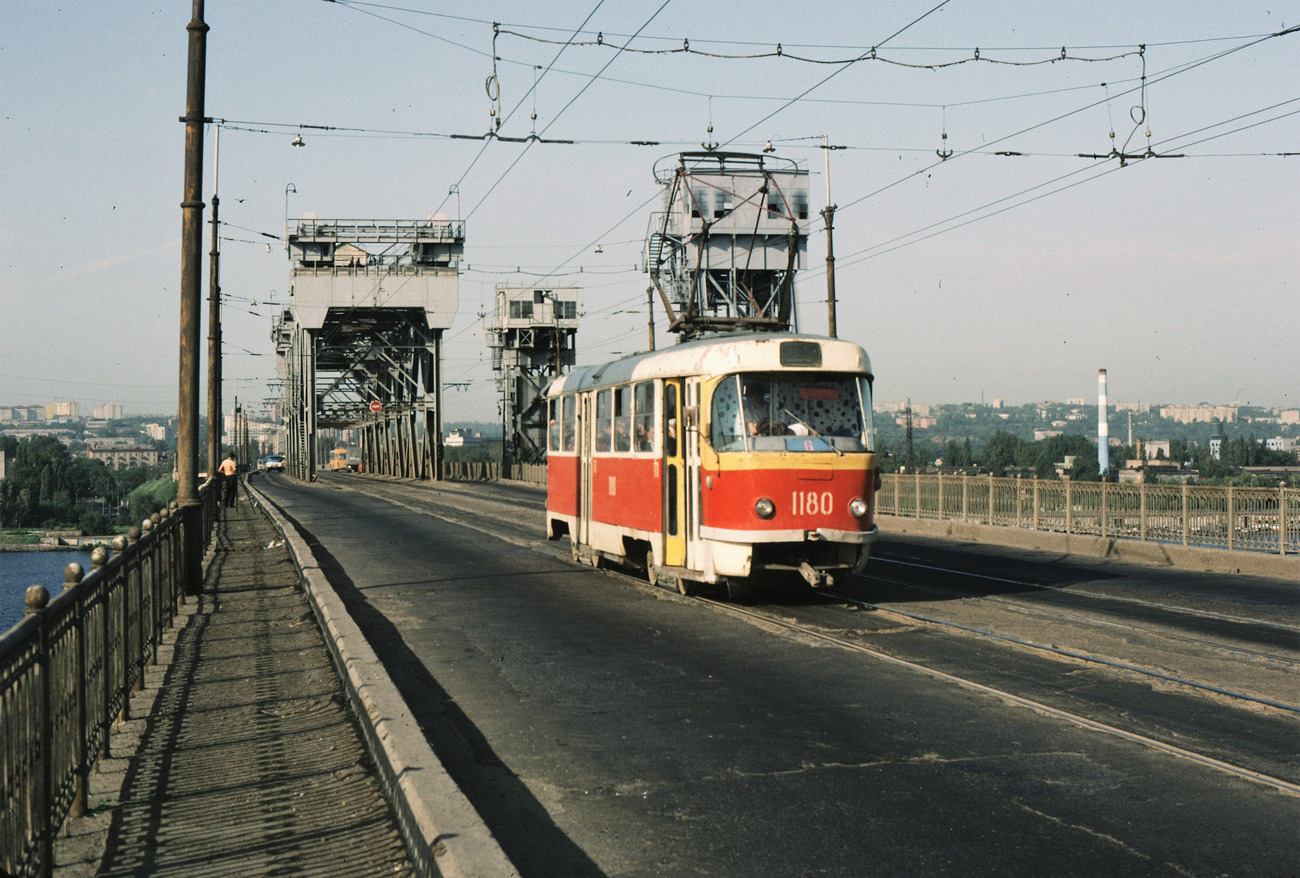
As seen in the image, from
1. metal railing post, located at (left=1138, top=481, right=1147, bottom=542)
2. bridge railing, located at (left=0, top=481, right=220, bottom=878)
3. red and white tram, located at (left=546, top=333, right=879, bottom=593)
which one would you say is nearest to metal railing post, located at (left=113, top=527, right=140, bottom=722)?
bridge railing, located at (left=0, top=481, right=220, bottom=878)

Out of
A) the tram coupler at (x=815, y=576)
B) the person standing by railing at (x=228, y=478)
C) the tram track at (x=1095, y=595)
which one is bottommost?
the tram track at (x=1095, y=595)

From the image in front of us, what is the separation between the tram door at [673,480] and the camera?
14695 millimetres

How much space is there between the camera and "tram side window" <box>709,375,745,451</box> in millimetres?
13891

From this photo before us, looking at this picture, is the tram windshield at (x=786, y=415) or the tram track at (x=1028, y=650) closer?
the tram track at (x=1028, y=650)

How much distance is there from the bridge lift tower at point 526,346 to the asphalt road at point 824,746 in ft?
266

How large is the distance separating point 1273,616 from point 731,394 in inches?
271

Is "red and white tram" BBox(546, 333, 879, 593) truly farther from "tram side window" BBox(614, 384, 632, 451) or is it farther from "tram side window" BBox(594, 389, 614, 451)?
"tram side window" BBox(594, 389, 614, 451)

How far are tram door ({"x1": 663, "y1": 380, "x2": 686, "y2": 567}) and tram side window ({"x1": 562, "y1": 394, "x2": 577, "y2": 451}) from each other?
479 cm

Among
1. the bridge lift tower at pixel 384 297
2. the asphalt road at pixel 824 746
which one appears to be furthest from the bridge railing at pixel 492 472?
the asphalt road at pixel 824 746

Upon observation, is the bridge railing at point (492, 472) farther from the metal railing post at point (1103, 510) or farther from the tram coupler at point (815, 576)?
the tram coupler at point (815, 576)

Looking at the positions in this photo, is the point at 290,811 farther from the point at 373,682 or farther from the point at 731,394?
the point at 731,394

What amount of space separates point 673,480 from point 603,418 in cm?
326

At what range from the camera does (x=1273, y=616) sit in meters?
14.0

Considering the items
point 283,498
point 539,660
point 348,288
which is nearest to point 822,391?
point 539,660
